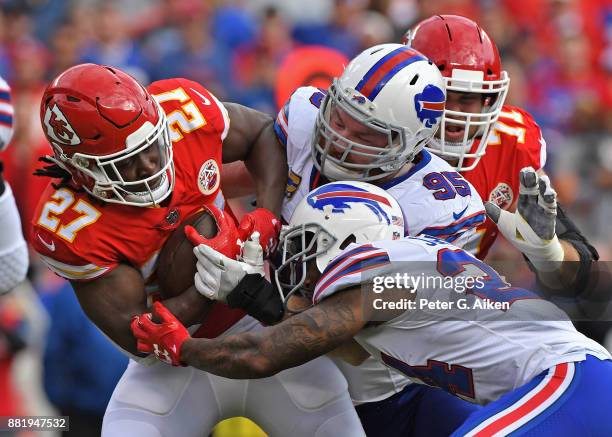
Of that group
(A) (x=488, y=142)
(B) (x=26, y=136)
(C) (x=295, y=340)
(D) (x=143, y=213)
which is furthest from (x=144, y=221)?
(B) (x=26, y=136)

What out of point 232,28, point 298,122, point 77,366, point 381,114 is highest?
point 381,114

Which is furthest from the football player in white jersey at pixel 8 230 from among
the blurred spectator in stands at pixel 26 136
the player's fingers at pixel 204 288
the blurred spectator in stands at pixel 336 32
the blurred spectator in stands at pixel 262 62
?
the blurred spectator in stands at pixel 336 32

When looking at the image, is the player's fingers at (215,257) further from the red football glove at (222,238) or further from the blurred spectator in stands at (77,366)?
the blurred spectator in stands at (77,366)

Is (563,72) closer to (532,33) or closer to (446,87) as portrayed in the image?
(532,33)

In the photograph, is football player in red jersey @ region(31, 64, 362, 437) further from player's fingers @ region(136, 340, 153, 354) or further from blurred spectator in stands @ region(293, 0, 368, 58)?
blurred spectator in stands @ region(293, 0, 368, 58)

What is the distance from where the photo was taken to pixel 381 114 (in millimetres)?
3867

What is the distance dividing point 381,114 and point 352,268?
799 millimetres

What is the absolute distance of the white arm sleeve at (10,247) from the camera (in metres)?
3.91

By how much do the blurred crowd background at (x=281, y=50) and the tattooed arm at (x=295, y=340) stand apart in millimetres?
3448

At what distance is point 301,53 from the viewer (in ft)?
26.3

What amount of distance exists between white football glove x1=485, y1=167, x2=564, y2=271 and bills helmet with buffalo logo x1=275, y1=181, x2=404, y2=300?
0.52 metres

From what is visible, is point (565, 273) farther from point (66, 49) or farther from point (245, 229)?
point (66, 49)

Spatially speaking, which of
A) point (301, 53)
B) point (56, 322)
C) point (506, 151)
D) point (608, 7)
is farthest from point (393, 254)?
point (608, 7)

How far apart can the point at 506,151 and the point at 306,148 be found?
923 millimetres
